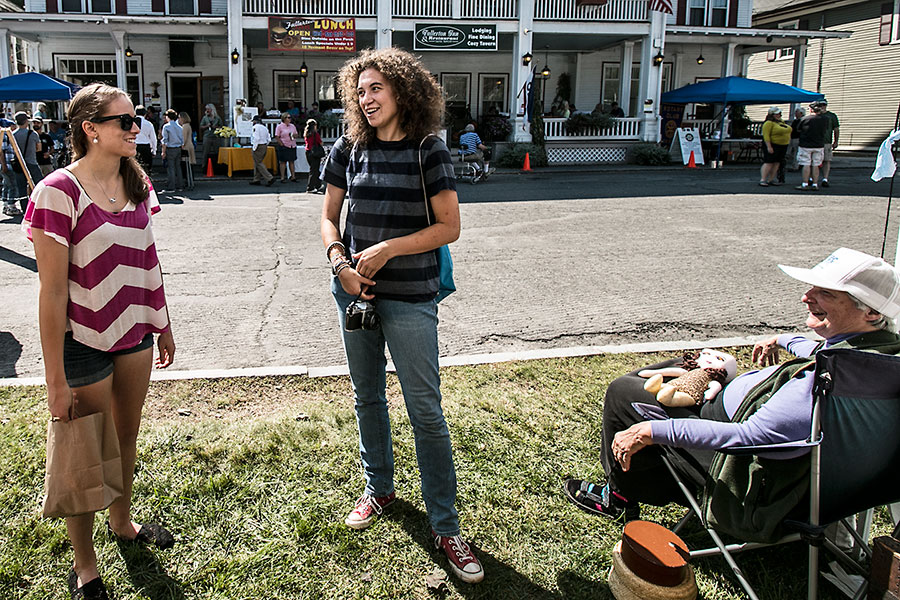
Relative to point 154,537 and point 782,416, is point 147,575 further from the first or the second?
point 782,416

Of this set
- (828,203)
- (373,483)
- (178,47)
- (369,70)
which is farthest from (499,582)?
(178,47)

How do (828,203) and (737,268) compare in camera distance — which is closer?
(737,268)

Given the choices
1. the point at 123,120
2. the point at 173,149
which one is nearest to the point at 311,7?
the point at 173,149

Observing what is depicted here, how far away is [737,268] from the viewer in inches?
320

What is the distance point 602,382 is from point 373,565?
7.41 ft

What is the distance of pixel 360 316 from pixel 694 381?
143cm

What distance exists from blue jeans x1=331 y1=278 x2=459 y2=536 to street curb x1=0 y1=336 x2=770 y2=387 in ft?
5.52

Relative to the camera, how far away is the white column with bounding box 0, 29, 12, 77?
1997 centimetres

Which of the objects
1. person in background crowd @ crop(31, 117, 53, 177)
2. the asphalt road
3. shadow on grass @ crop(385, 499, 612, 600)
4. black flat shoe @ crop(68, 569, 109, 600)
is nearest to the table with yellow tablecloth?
the asphalt road

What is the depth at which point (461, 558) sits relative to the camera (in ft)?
9.09

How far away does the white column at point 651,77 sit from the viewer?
21891mm

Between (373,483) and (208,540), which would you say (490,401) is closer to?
(373,483)

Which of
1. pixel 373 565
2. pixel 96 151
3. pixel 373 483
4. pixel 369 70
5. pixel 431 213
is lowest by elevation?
pixel 373 565

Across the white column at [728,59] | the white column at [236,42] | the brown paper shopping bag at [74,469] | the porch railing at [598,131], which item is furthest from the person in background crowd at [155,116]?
the brown paper shopping bag at [74,469]
